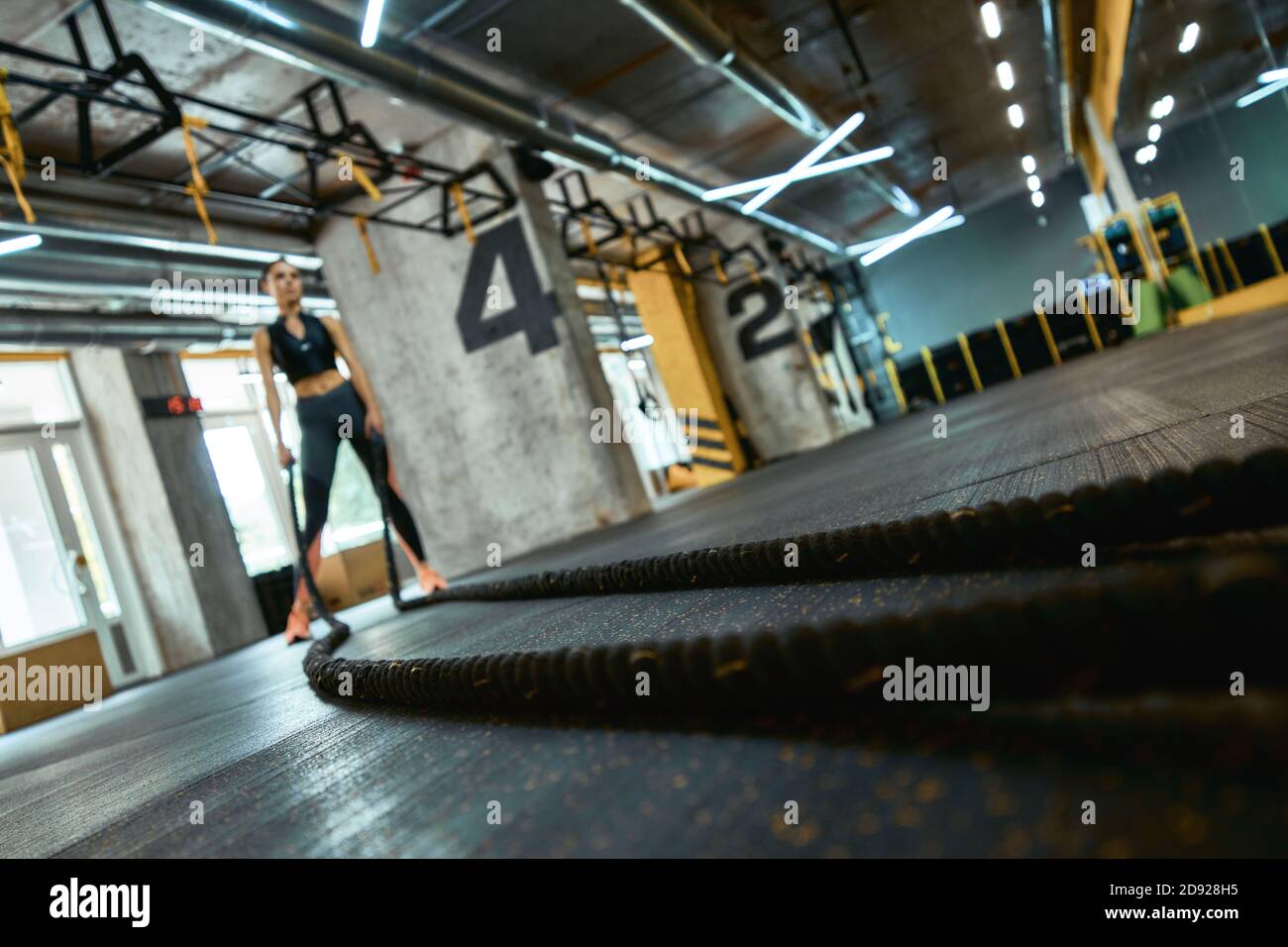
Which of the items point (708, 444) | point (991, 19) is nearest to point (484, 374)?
point (991, 19)

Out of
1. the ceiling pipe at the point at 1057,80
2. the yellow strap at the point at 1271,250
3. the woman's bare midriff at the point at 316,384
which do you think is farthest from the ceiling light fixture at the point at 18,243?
the yellow strap at the point at 1271,250

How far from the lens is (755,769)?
3.10 ft

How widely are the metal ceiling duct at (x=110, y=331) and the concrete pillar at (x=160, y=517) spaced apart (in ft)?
2.80

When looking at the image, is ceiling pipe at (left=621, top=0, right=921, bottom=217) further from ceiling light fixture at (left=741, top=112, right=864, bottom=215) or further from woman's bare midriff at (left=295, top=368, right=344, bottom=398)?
woman's bare midriff at (left=295, top=368, right=344, bottom=398)

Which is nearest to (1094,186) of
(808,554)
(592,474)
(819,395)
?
(819,395)

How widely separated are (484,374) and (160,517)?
510 centimetres

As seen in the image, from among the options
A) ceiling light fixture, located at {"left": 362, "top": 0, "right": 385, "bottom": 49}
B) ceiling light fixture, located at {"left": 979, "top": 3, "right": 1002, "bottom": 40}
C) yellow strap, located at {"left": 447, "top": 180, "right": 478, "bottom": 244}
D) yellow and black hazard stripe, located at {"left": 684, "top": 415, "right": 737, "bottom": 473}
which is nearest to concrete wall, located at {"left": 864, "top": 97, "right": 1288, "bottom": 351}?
yellow and black hazard stripe, located at {"left": 684, "top": 415, "right": 737, "bottom": 473}

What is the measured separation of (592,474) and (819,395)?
9.18 m

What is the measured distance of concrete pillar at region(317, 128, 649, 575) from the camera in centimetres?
893

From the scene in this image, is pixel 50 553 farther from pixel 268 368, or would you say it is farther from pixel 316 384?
pixel 316 384

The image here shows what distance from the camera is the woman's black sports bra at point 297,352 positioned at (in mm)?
4820

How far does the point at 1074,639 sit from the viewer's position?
0.86 meters

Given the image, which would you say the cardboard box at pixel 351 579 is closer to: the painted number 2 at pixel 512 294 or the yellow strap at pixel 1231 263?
the painted number 2 at pixel 512 294

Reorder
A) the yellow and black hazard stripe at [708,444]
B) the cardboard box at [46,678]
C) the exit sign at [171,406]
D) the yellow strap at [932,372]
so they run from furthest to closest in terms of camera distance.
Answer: the yellow strap at [932,372] < the yellow and black hazard stripe at [708,444] < the exit sign at [171,406] < the cardboard box at [46,678]
